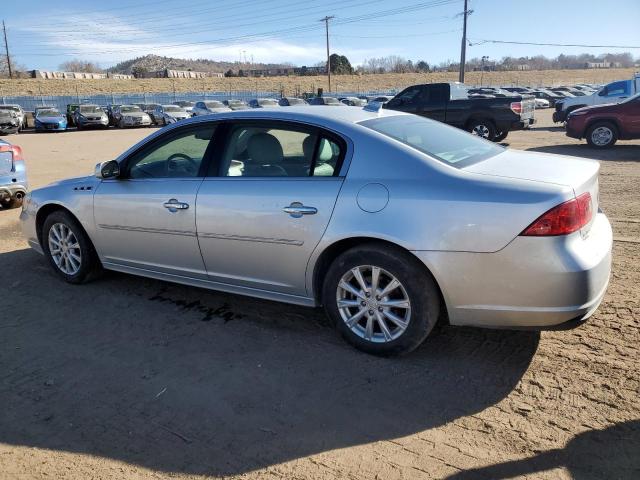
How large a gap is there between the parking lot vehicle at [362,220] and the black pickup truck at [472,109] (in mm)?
11092

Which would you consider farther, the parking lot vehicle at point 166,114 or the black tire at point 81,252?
the parking lot vehicle at point 166,114

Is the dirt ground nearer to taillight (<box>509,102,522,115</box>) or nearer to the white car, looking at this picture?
taillight (<box>509,102,522,115</box>)

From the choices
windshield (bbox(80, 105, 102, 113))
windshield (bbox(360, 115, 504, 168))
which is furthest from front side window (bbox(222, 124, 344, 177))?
windshield (bbox(80, 105, 102, 113))

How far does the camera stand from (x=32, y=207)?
16.9ft

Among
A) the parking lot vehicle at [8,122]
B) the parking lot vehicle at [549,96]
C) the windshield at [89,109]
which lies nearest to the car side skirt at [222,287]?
the parking lot vehicle at [8,122]

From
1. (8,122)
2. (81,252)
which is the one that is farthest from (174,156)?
(8,122)

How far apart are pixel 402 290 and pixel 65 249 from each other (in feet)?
11.1

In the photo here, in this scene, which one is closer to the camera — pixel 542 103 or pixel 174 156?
pixel 174 156

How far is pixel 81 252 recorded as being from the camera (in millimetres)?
4820

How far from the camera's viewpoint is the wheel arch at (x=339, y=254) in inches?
125

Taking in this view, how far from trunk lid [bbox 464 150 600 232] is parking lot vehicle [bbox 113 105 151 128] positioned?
31.9m

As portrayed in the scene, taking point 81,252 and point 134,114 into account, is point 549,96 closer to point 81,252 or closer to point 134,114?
point 134,114

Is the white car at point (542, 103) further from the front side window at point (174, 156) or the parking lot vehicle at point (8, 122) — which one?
the front side window at point (174, 156)

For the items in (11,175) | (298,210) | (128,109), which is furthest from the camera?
(128,109)
